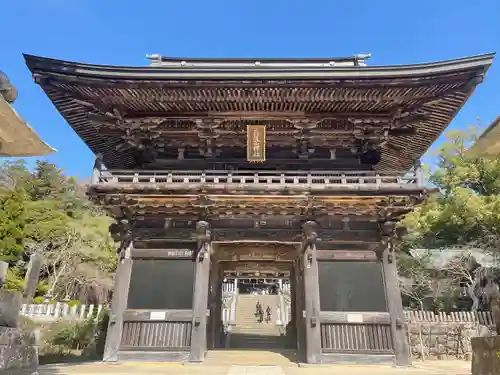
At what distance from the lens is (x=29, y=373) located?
5676 mm

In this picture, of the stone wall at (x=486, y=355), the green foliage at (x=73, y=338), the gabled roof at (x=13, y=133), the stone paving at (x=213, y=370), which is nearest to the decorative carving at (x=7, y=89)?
the gabled roof at (x=13, y=133)

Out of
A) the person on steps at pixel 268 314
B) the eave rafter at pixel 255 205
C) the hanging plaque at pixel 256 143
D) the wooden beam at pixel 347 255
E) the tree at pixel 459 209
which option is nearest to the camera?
the eave rafter at pixel 255 205

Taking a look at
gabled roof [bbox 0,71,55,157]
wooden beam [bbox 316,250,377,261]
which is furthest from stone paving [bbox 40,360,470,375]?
gabled roof [bbox 0,71,55,157]

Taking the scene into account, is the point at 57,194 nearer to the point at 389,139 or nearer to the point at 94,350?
the point at 94,350

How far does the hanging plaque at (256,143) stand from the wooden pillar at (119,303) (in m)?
5.09

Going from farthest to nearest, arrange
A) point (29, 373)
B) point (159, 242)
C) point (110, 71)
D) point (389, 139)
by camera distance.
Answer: point (389, 139) < point (159, 242) < point (110, 71) < point (29, 373)

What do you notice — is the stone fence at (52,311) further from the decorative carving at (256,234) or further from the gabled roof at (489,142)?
the gabled roof at (489,142)

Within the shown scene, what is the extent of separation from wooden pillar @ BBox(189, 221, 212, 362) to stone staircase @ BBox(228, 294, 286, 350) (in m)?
7.17

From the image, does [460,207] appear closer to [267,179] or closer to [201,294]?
[267,179]

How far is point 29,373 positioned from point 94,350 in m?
8.54

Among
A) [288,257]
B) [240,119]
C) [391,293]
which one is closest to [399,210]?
[391,293]

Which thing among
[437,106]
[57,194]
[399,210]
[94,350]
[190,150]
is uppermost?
[57,194]

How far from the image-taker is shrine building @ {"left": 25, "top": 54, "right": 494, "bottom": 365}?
10.6m

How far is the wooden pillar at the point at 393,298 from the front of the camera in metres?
10.3
